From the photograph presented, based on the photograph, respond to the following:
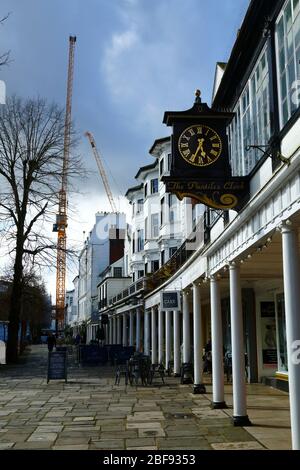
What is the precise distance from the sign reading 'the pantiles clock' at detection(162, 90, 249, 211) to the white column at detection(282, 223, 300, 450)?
259 centimetres

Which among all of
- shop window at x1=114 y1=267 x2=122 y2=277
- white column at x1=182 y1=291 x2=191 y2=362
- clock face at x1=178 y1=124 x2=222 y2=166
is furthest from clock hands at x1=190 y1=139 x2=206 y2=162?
shop window at x1=114 y1=267 x2=122 y2=277

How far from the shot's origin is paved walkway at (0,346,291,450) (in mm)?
9102

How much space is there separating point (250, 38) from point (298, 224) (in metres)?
4.24

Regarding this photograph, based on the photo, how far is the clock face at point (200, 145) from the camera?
994cm

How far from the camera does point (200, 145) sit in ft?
33.0

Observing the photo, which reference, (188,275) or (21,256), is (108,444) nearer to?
(188,275)

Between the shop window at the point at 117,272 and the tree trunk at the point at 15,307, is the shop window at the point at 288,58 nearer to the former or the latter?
the tree trunk at the point at 15,307

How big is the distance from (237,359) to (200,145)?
4.44m

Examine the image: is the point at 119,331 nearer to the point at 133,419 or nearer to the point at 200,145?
the point at 133,419

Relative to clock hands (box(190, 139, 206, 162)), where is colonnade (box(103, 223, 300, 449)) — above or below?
below

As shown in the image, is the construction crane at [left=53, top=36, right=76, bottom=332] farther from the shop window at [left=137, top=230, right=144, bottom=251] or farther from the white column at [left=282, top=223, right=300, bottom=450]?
the white column at [left=282, top=223, right=300, bottom=450]

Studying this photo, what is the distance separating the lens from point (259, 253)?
33.7 feet

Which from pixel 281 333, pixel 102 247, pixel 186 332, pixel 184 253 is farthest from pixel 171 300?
pixel 102 247

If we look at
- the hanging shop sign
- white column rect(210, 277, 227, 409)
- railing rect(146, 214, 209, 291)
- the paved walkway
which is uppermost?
railing rect(146, 214, 209, 291)
